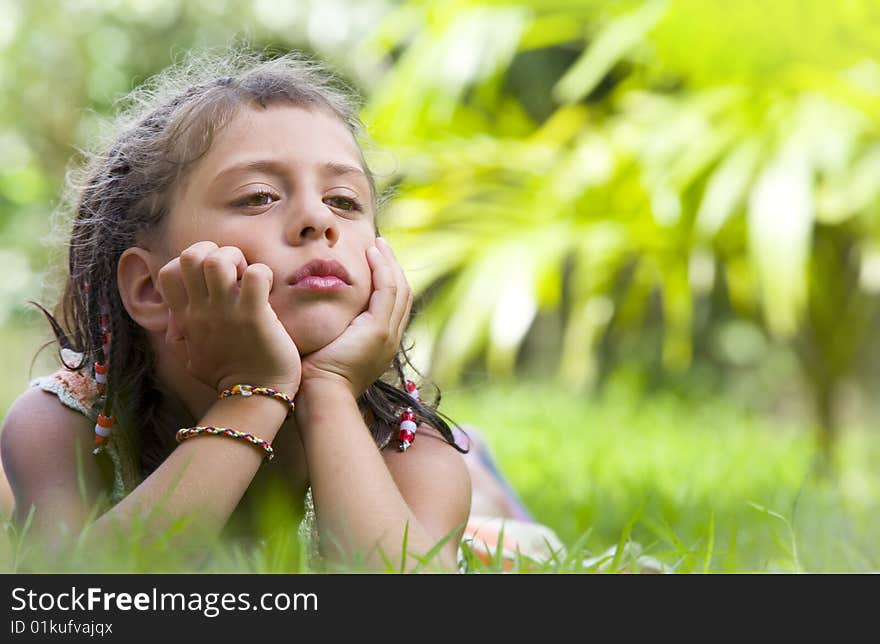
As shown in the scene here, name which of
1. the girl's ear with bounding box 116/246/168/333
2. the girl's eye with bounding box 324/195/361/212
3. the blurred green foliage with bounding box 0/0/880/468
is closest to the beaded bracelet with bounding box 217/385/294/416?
the girl's ear with bounding box 116/246/168/333

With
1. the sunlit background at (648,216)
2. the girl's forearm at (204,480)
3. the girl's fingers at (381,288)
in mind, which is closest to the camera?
the girl's forearm at (204,480)

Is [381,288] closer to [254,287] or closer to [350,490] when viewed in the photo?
[254,287]

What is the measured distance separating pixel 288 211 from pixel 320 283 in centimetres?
12

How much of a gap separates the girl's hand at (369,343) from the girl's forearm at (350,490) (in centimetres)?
4

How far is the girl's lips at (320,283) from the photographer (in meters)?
1.56

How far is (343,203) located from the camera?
5.52 feet

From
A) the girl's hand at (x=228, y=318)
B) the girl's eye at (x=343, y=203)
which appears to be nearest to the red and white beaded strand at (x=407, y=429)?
the girl's hand at (x=228, y=318)

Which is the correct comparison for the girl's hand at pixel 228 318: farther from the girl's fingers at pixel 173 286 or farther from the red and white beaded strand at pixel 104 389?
the red and white beaded strand at pixel 104 389

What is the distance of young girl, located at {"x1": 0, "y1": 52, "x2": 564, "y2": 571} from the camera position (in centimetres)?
146

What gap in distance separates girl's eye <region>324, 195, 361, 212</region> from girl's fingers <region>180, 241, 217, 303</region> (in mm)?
227

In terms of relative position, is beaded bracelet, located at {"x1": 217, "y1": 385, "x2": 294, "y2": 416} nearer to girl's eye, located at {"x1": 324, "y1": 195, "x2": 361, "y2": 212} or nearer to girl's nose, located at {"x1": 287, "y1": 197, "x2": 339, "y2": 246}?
girl's nose, located at {"x1": 287, "y1": 197, "x2": 339, "y2": 246}

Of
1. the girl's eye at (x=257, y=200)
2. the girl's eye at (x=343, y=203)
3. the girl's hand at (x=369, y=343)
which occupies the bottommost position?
the girl's hand at (x=369, y=343)

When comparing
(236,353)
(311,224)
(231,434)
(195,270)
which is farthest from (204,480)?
(311,224)
